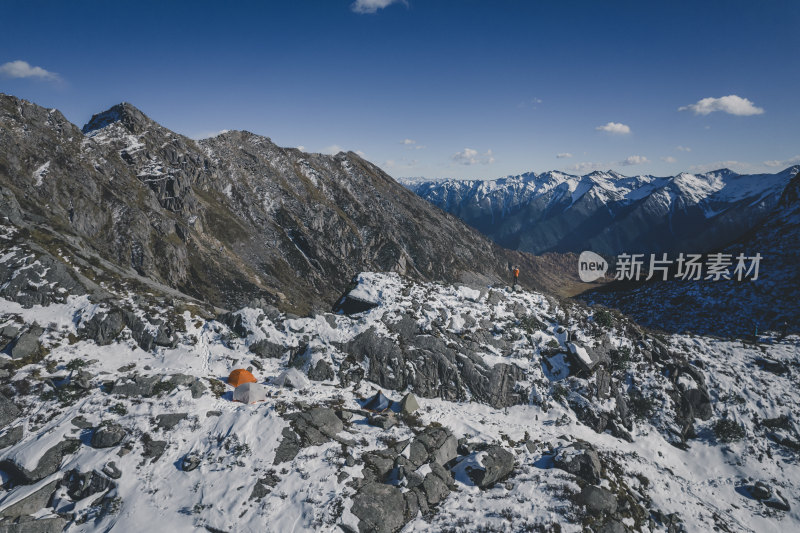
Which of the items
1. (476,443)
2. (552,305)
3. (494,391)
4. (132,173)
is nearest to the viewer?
(476,443)

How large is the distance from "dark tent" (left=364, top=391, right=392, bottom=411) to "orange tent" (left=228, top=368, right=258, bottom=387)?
7.18 m

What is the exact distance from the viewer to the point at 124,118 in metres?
94.8

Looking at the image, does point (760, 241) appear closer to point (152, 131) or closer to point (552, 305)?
point (552, 305)

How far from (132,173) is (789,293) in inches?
4831

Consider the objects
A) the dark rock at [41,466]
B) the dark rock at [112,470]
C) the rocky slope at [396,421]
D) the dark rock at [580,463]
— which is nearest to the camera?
the dark rock at [41,466]

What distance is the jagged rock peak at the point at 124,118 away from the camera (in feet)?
307

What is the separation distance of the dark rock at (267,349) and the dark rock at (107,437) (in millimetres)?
8839

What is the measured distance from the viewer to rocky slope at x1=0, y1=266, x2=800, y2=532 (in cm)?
1384

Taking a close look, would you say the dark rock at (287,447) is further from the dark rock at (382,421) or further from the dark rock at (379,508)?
the dark rock at (382,421)

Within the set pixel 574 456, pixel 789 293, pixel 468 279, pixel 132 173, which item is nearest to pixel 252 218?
pixel 132 173

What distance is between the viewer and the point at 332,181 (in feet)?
460

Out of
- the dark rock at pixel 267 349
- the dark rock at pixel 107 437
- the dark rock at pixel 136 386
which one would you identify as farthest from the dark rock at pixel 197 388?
the dark rock at pixel 267 349

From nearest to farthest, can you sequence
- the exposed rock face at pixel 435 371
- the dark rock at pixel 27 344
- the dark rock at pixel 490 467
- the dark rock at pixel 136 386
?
the dark rock at pixel 490 467 < the dark rock at pixel 136 386 < the dark rock at pixel 27 344 < the exposed rock face at pixel 435 371

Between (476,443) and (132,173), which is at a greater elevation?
(132,173)
